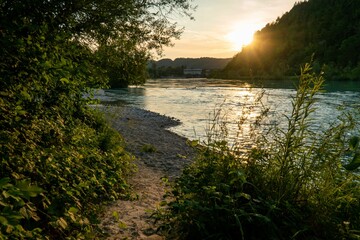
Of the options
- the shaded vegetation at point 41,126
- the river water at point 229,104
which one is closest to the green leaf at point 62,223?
the shaded vegetation at point 41,126

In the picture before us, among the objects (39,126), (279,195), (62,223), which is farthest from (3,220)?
(279,195)

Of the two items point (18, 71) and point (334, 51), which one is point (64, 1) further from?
point (334, 51)

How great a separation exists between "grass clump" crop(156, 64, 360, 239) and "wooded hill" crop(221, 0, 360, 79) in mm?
107261

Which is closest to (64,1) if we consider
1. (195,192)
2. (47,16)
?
(47,16)

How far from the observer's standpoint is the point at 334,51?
134m

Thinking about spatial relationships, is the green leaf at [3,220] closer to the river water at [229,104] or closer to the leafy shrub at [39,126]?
the leafy shrub at [39,126]

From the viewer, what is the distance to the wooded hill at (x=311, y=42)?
126850 mm

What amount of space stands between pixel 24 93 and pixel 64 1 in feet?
8.54

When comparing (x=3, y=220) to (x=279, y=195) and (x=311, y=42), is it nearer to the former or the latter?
(x=279, y=195)

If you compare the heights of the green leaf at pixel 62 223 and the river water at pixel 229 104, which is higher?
the green leaf at pixel 62 223

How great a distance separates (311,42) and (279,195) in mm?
167735

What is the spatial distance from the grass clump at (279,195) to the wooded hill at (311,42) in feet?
352

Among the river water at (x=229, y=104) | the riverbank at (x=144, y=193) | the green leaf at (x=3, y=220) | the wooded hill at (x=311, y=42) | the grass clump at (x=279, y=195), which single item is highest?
the wooded hill at (x=311, y=42)

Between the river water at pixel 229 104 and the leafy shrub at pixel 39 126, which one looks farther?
the river water at pixel 229 104
